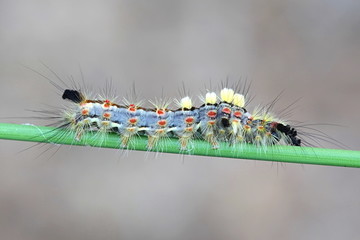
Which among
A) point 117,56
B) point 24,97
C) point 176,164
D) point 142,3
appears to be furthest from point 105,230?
point 142,3

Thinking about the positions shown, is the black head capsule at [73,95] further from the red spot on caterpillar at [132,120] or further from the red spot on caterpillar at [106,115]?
the red spot on caterpillar at [132,120]

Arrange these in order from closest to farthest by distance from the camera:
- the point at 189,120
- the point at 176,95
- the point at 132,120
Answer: the point at 132,120, the point at 189,120, the point at 176,95

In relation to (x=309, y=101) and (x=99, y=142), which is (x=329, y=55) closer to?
(x=309, y=101)

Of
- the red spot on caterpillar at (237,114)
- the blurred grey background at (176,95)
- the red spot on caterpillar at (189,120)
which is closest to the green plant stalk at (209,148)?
the red spot on caterpillar at (189,120)

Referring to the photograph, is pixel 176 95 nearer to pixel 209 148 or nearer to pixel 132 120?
pixel 132 120

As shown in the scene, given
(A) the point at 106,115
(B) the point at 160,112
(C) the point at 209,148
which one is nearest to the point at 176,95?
(B) the point at 160,112

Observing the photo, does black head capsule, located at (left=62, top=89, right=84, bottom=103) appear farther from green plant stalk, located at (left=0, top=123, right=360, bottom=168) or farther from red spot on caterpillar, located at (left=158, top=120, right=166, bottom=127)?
red spot on caterpillar, located at (left=158, top=120, right=166, bottom=127)
